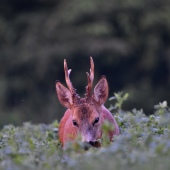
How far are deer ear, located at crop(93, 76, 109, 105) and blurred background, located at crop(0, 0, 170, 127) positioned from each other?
35.5 ft

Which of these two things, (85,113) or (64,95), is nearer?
(85,113)

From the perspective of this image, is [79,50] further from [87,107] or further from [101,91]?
[87,107]

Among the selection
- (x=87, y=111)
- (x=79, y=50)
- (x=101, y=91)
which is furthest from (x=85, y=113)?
(x=79, y=50)

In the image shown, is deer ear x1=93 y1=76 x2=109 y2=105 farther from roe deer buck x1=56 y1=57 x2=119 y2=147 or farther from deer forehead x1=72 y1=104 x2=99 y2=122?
deer forehead x1=72 y1=104 x2=99 y2=122

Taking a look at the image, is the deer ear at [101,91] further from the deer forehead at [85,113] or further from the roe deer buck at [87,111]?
the deer forehead at [85,113]

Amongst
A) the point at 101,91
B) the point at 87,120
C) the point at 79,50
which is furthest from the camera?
the point at 79,50

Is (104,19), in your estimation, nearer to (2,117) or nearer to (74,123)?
(2,117)

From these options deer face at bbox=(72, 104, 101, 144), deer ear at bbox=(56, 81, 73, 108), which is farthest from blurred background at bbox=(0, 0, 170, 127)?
deer face at bbox=(72, 104, 101, 144)

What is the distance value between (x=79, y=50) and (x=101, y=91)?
1221 cm

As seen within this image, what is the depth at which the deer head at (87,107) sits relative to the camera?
12.7 ft

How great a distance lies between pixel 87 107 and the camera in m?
4.01

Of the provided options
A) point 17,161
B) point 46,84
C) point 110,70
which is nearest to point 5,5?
point 46,84

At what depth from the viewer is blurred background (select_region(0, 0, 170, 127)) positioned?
15.9 meters

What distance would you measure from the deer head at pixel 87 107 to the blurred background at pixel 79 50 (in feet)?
35.5
